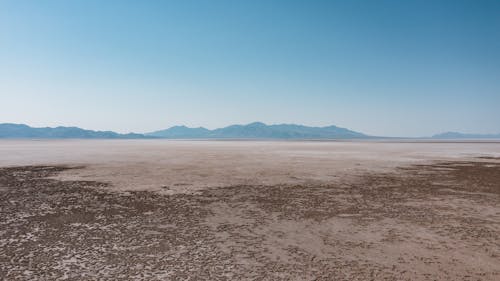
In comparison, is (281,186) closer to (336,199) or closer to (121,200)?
(336,199)

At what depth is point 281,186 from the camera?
14.5 m

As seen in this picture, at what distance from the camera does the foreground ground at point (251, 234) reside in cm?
560

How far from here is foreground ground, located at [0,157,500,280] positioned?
5.60 meters

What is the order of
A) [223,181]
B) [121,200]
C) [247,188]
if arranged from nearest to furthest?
[121,200] → [247,188] → [223,181]

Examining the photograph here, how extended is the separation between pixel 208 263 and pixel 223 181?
33.1 feet

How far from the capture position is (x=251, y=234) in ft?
25.1

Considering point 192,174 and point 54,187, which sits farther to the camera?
point 192,174

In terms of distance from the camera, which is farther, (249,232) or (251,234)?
(249,232)

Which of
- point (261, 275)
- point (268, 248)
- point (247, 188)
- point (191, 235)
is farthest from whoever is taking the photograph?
point (247, 188)

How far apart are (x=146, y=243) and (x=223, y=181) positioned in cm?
903

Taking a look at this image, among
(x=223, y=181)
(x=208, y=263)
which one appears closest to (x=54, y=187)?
(x=223, y=181)

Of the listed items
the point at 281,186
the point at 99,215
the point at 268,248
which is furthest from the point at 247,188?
the point at 268,248

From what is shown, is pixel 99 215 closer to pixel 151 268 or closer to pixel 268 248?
pixel 151 268

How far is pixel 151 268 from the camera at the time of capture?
18.5ft
